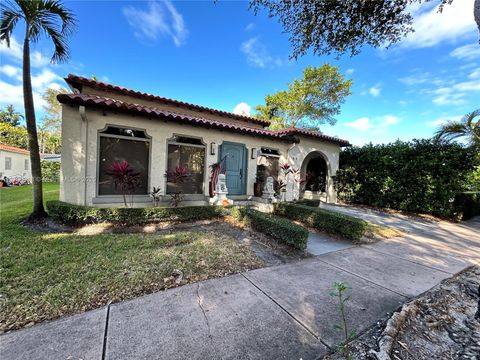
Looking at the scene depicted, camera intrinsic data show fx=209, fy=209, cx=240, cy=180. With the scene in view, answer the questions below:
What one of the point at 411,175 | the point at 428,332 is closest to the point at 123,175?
the point at 428,332

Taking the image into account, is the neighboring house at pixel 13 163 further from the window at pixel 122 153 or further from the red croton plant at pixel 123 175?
the red croton plant at pixel 123 175

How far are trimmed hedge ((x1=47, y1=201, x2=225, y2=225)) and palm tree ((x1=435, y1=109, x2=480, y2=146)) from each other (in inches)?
452

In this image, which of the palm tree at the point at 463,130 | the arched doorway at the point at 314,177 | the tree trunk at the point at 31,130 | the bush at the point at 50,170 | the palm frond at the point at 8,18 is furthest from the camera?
the bush at the point at 50,170

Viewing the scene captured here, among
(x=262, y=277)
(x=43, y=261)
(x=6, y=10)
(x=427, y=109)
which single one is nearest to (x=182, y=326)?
(x=262, y=277)

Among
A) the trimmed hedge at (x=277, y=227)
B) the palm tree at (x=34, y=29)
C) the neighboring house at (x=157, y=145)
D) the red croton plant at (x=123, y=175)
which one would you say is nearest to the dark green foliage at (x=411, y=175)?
the neighboring house at (x=157, y=145)

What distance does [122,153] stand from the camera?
272 inches

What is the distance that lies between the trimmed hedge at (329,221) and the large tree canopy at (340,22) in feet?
15.0

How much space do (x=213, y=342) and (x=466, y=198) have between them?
483 inches

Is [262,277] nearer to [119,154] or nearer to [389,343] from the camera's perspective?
[389,343]

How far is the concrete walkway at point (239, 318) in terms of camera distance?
6.32ft

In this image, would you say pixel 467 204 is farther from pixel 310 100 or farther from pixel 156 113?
pixel 310 100

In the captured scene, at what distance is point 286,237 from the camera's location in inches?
189

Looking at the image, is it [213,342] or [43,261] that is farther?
[43,261]

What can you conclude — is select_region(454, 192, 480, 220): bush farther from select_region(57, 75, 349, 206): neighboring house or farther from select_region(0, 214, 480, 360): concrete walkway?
select_region(0, 214, 480, 360): concrete walkway
